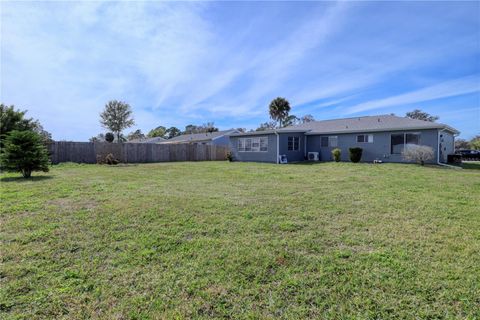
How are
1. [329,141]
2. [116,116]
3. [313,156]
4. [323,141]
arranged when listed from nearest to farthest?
1. [329,141]
2. [323,141]
3. [313,156]
4. [116,116]

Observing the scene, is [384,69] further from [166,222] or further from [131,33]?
[166,222]

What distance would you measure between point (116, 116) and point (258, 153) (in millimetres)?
29918

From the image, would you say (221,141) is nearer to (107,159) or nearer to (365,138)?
(107,159)

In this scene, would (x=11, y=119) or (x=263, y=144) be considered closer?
(x=11, y=119)

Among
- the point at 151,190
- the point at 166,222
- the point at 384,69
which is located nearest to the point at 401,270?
the point at 166,222

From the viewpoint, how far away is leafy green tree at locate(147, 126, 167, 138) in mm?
58287

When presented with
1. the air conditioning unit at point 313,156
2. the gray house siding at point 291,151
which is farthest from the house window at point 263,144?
the air conditioning unit at point 313,156

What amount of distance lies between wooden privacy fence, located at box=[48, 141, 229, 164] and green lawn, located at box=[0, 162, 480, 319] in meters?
13.6

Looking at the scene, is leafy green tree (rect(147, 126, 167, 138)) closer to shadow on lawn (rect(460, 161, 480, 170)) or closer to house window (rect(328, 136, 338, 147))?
house window (rect(328, 136, 338, 147))

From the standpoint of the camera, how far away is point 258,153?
2072 centimetres

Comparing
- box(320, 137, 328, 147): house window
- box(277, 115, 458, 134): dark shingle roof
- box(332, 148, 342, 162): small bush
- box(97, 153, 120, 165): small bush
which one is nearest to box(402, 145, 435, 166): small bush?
box(277, 115, 458, 134): dark shingle roof

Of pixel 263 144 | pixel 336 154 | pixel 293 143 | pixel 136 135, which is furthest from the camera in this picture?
pixel 136 135

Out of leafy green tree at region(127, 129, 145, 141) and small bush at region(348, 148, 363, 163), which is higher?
leafy green tree at region(127, 129, 145, 141)

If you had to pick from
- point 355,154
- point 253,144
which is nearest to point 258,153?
point 253,144
